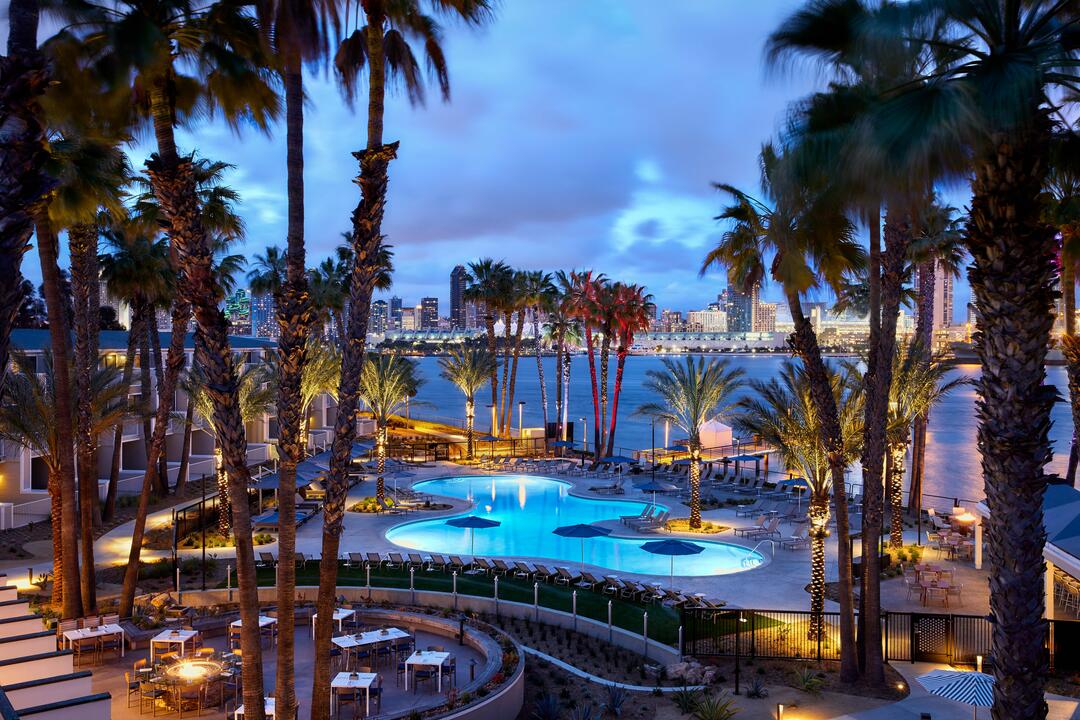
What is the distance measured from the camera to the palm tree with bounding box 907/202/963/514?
28.2m

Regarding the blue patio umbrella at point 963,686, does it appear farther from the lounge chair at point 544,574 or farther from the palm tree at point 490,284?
the palm tree at point 490,284

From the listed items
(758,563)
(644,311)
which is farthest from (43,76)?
(644,311)

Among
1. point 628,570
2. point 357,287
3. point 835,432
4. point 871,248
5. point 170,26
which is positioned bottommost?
point 628,570

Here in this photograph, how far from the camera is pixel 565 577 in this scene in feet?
74.8

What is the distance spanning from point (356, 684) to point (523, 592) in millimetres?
9032

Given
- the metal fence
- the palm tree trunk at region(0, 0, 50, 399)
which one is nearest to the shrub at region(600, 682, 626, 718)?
the metal fence

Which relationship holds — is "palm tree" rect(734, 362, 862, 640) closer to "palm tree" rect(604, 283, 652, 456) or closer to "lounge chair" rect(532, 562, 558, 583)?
"lounge chair" rect(532, 562, 558, 583)

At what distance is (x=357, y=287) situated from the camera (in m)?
10.5

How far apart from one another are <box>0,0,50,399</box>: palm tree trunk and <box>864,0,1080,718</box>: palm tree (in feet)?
24.7

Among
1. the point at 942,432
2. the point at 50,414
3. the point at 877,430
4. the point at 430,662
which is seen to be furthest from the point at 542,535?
the point at 942,432

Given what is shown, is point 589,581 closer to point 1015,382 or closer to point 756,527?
point 756,527

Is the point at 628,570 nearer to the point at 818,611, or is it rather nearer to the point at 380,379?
the point at 818,611

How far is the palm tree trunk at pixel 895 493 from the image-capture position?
1055 inches

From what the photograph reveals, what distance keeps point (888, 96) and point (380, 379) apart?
104 ft
